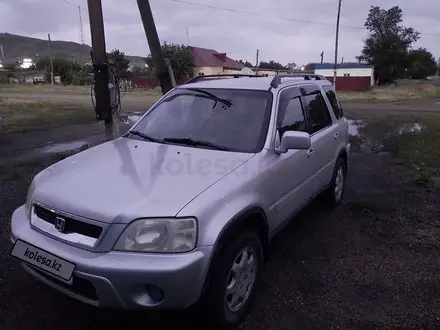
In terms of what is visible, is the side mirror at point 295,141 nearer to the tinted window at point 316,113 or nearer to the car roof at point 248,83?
the car roof at point 248,83

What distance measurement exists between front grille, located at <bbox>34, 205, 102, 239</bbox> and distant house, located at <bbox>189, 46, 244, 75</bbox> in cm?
4366

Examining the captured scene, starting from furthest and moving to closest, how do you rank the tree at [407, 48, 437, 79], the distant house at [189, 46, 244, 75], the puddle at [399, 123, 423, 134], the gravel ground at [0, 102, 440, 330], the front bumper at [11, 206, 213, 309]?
1. the tree at [407, 48, 437, 79]
2. the distant house at [189, 46, 244, 75]
3. the puddle at [399, 123, 423, 134]
4. the gravel ground at [0, 102, 440, 330]
5. the front bumper at [11, 206, 213, 309]

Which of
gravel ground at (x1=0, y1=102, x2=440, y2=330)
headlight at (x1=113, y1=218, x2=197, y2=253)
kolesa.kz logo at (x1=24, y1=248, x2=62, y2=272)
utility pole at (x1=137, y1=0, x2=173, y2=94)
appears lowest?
gravel ground at (x1=0, y1=102, x2=440, y2=330)

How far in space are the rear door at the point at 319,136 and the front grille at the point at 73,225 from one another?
2.22 m

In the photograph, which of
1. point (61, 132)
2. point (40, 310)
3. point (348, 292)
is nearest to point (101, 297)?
point (40, 310)

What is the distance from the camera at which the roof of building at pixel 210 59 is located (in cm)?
4912

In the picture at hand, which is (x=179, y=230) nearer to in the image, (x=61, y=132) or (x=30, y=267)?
(x=30, y=267)

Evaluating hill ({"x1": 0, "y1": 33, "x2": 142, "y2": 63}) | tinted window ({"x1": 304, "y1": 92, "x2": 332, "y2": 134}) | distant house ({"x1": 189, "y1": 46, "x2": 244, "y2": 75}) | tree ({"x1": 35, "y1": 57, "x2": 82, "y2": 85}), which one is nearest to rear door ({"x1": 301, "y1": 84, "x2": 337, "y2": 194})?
tinted window ({"x1": 304, "y1": 92, "x2": 332, "y2": 134})

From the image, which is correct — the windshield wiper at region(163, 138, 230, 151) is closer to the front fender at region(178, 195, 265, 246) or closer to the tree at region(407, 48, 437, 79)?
the front fender at region(178, 195, 265, 246)

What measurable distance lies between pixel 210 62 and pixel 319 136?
49.1 meters

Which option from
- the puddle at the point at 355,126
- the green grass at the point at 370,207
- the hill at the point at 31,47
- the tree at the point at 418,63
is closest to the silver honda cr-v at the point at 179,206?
the green grass at the point at 370,207

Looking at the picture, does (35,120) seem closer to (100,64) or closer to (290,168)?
(100,64)

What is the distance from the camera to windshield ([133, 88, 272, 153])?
313cm

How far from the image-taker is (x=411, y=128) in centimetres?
1286
